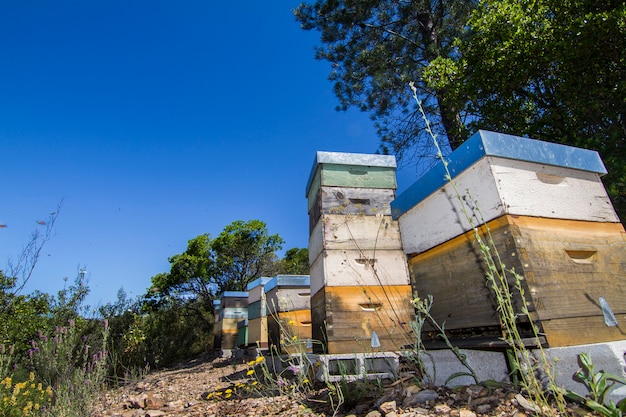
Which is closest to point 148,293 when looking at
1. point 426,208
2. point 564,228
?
point 426,208

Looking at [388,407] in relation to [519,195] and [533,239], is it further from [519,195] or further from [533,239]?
[519,195]

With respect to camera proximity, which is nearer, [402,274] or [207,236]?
[402,274]

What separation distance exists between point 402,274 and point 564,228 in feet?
4.24

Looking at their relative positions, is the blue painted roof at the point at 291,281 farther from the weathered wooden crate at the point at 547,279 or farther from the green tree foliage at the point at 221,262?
the green tree foliage at the point at 221,262

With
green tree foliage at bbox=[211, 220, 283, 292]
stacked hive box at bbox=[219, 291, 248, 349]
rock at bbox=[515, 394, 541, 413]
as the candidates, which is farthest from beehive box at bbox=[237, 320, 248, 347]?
rock at bbox=[515, 394, 541, 413]

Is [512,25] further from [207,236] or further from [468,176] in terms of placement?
[207,236]

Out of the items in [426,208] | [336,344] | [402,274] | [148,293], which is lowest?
[336,344]

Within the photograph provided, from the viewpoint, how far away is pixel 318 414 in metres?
2.15

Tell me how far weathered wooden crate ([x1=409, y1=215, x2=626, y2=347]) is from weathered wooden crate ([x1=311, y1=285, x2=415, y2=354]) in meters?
0.59

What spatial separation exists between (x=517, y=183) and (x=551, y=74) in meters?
3.98

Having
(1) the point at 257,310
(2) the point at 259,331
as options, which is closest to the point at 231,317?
(1) the point at 257,310

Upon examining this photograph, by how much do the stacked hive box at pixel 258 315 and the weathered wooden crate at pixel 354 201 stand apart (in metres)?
3.99

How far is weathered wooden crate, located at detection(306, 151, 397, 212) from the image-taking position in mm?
3307

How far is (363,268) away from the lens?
2.95 meters
